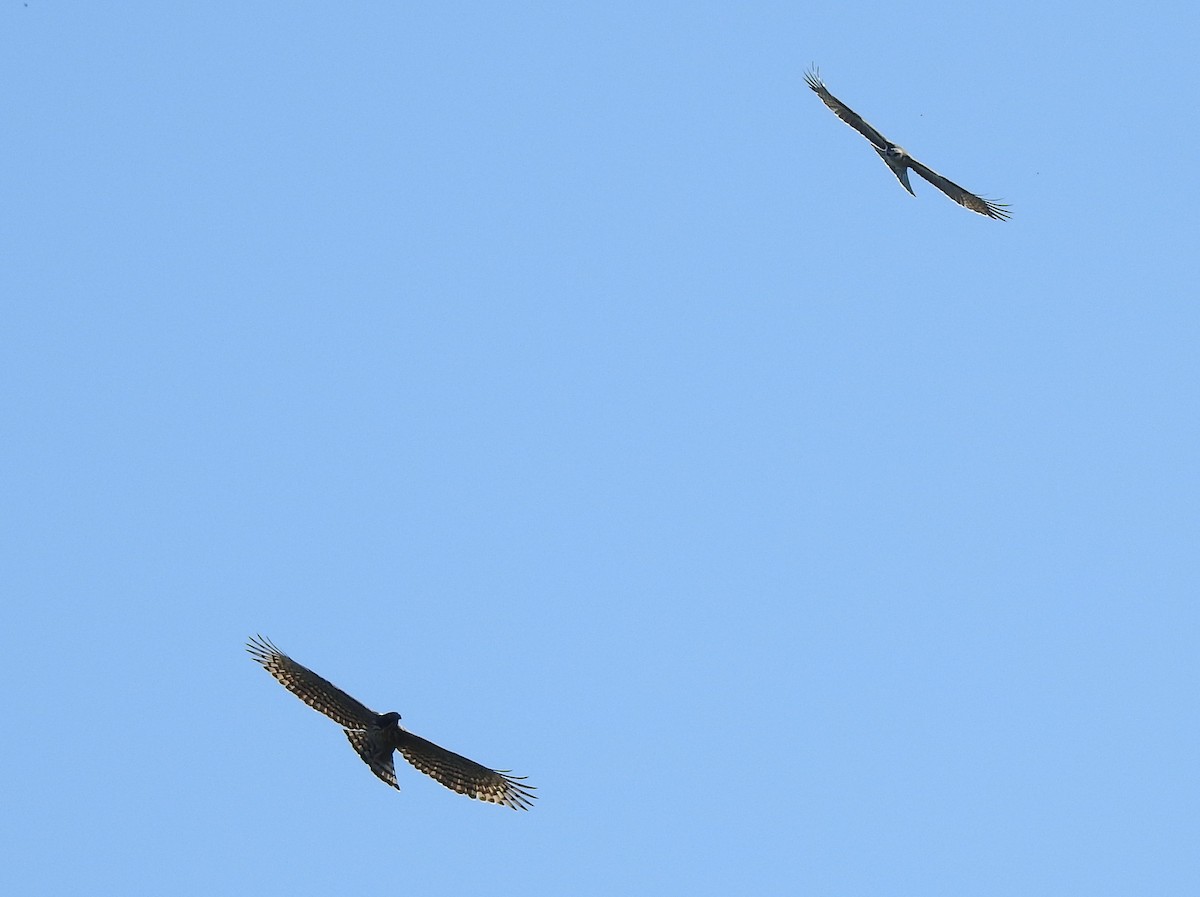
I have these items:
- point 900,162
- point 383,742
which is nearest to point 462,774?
point 383,742

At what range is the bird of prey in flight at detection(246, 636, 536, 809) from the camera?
79.8 feet

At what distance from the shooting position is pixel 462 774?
2497 centimetres

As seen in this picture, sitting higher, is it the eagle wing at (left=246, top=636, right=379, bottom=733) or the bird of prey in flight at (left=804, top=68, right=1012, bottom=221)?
the bird of prey in flight at (left=804, top=68, right=1012, bottom=221)

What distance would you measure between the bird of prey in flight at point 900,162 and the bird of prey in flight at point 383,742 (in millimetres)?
11685

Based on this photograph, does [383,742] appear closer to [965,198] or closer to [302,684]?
[302,684]

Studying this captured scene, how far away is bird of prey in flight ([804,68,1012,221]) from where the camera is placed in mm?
30484

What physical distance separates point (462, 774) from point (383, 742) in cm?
125

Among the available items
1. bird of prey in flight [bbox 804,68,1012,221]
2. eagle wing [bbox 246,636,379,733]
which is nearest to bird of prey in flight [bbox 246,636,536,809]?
eagle wing [bbox 246,636,379,733]

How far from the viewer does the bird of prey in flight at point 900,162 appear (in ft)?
100

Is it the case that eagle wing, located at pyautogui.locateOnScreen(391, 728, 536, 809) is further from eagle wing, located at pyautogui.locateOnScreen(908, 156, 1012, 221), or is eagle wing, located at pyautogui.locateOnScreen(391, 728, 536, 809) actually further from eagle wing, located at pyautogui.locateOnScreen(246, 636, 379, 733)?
eagle wing, located at pyautogui.locateOnScreen(908, 156, 1012, 221)

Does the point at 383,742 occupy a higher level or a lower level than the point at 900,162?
lower

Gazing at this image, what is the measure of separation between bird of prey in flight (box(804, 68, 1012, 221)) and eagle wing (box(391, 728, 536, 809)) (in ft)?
38.1

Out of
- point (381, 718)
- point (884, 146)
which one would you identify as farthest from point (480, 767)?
point (884, 146)

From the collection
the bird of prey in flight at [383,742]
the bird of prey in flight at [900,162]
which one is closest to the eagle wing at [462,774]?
the bird of prey in flight at [383,742]
